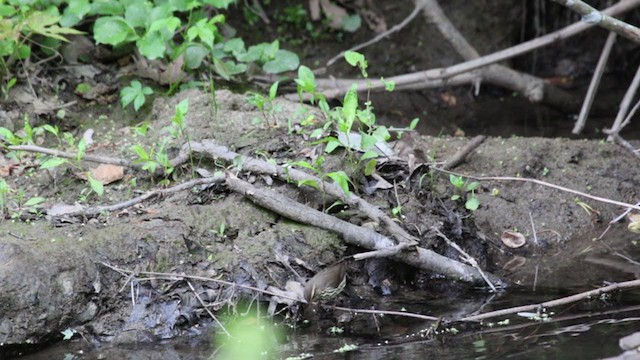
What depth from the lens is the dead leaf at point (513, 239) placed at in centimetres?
451

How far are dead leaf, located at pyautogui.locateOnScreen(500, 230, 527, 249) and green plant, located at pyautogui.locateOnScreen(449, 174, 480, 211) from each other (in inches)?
9.9

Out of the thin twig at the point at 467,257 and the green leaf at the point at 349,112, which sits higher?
the green leaf at the point at 349,112

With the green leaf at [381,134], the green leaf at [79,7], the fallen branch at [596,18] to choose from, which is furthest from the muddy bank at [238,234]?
the fallen branch at [596,18]

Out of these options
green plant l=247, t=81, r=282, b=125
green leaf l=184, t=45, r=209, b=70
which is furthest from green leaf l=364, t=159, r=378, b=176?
green leaf l=184, t=45, r=209, b=70

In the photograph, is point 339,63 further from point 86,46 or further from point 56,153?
point 56,153

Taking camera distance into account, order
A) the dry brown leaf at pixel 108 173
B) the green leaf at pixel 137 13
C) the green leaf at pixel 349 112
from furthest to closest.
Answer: the green leaf at pixel 137 13 < the dry brown leaf at pixel 108 173 < the green leaf at pixel 349 112

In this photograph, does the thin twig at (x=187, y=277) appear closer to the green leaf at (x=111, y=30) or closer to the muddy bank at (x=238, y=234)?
the muddy bank at (x=238, y=234)

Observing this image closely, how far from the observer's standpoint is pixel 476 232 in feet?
14.4

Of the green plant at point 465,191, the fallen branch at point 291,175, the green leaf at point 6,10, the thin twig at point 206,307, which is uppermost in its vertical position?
the green leaf at point 6,10

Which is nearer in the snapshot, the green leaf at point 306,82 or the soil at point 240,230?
the soil at point 240,230

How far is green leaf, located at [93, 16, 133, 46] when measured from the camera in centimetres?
501

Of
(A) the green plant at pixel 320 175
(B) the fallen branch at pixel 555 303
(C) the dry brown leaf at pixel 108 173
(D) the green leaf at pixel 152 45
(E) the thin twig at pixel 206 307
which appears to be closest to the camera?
(B) the fallen branch at pixel 555 303

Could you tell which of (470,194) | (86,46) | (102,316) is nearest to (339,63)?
(86,46)

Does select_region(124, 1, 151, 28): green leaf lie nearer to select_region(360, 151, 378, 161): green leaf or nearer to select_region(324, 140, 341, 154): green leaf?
select_region(324, 140, 341, 154): green leaf
